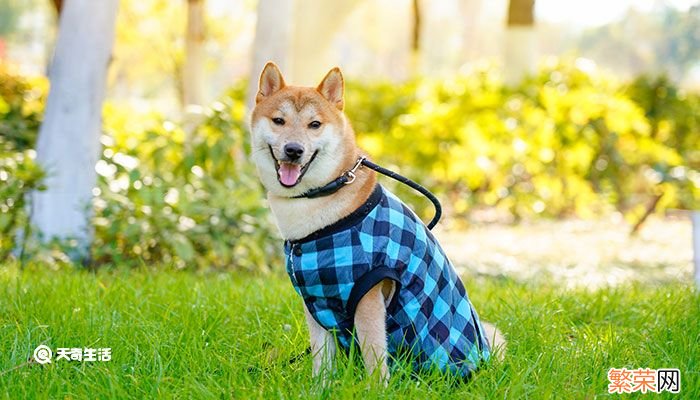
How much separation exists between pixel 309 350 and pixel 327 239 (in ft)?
2.05

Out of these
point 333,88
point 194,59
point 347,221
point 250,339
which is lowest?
point 250,339

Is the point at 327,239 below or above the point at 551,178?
above

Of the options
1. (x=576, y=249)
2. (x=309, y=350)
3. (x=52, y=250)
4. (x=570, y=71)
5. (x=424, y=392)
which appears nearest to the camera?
(x=424, y=392)

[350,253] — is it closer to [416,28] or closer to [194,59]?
[194,59]

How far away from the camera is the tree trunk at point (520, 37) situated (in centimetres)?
1132

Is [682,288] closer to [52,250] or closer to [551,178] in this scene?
[52,250]

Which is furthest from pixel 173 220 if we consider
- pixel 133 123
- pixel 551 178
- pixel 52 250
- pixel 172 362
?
pixel 551 178

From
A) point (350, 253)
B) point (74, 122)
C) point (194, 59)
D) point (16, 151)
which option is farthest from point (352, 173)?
point (194, 59)

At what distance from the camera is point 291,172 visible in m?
3.06

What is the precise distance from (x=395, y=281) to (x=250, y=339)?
3.22 feet

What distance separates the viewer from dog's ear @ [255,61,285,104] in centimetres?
331

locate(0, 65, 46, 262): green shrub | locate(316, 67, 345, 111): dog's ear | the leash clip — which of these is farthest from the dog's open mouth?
locate(0, 65, 46, 262): green shrub

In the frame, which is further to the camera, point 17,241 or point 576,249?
point 576,249

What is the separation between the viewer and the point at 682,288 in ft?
15.7
